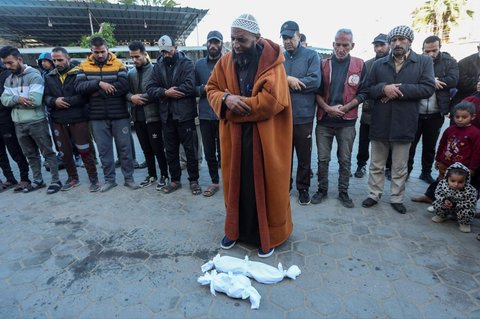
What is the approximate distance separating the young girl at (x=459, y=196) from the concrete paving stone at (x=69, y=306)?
148 inches

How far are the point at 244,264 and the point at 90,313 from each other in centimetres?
128

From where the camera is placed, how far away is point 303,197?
13.3 ft

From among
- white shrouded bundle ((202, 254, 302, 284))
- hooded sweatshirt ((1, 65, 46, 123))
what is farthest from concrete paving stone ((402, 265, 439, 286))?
hooded sweatshirt ((1, 65, 46, 123))

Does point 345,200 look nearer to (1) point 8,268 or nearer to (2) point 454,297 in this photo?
(2) point 454,297

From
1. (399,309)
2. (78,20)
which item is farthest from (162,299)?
(78,20)

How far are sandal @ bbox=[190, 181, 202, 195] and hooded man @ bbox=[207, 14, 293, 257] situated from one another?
1.59 metres

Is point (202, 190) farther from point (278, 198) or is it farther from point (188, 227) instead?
point (278, 198)

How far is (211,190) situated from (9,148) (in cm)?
351

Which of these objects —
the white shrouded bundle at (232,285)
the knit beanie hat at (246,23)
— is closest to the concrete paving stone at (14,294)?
the white shrouded bundle at (232,285)

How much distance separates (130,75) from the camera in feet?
15.2

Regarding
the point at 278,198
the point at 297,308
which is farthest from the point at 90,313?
the point at 278,198

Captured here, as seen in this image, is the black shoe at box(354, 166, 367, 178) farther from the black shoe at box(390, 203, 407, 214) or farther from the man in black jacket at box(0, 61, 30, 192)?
the man in black jacket at box(0, 61, 30, 192)

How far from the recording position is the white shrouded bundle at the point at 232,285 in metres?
2.31

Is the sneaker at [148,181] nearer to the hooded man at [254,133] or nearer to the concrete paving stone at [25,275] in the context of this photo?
the concrete paving stone at [25,275]
